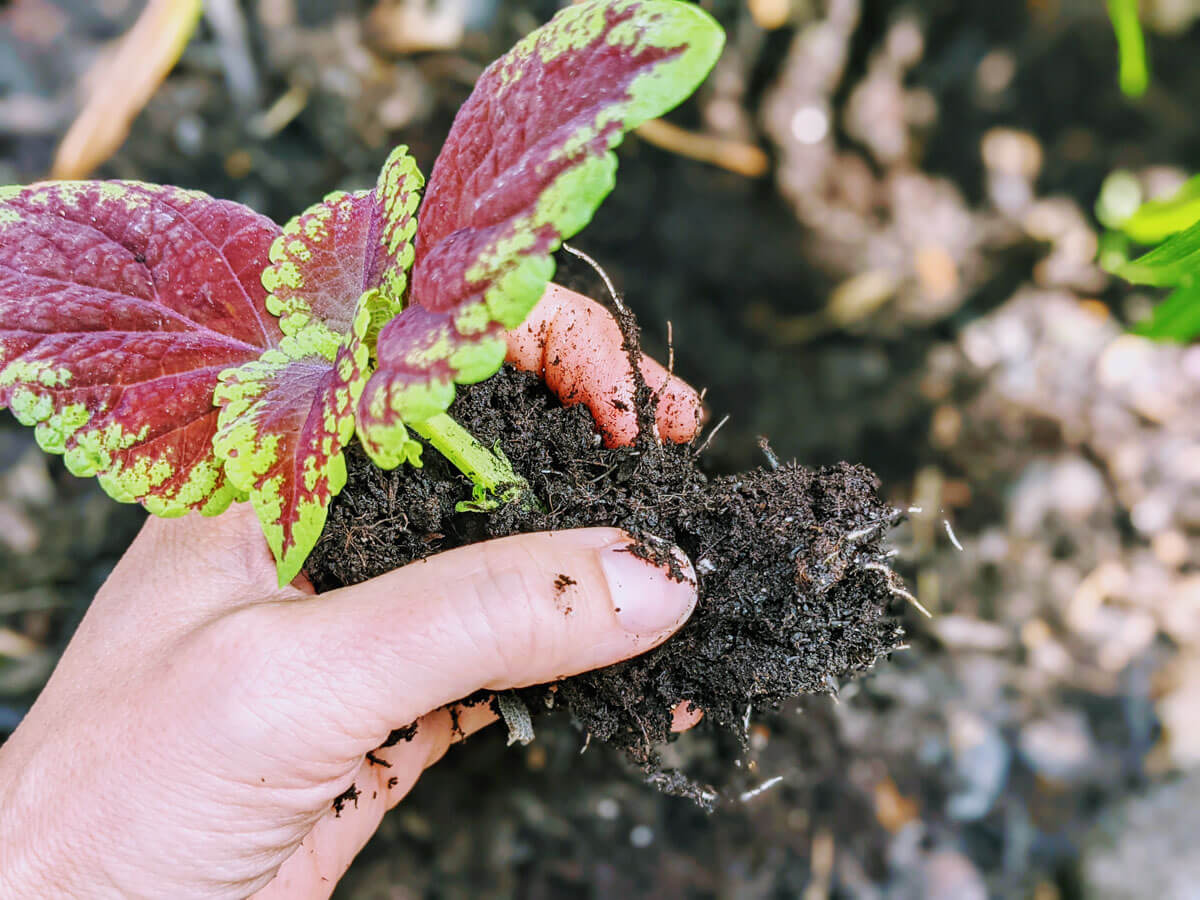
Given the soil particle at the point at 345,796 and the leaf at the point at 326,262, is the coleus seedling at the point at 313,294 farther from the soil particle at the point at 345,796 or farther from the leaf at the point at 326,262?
the soil particle at the point at 345,796

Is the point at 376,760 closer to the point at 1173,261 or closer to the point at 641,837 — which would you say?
the point at 641,837

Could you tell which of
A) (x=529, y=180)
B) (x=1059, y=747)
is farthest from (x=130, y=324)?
(x=1059, y=747)

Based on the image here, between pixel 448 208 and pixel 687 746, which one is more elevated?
pixel 448 208

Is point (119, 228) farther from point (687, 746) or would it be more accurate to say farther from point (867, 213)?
point (867, 213)

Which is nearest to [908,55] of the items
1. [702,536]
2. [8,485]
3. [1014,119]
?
[1014,119]

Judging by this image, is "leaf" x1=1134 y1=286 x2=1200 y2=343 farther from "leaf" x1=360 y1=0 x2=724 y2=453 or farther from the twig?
the twig

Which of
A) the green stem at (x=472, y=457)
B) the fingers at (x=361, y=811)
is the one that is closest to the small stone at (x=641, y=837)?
the fingers at (x=361, y=811)
